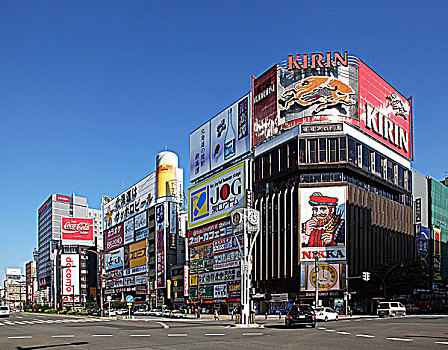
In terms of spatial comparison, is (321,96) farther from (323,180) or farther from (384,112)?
(384,112)

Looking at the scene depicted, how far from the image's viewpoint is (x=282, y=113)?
92.1 metres

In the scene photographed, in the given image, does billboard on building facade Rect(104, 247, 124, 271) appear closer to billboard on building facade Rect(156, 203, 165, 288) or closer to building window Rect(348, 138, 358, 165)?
billboard on building facade Rect(156, 203, 165, 288)

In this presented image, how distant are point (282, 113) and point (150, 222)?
54.4 m

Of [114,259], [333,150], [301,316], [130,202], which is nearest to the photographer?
[301,316]

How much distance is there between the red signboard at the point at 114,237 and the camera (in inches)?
6058

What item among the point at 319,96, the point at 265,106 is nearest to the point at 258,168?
the point at 265,106

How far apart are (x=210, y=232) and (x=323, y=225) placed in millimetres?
25263

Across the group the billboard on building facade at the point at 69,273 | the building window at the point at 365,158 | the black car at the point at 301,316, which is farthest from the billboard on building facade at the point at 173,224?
the black car at the point at 301,316

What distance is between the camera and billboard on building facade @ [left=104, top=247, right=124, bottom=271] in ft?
498

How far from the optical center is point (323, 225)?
3354 inches

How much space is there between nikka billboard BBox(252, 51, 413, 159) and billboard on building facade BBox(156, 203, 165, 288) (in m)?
38.8

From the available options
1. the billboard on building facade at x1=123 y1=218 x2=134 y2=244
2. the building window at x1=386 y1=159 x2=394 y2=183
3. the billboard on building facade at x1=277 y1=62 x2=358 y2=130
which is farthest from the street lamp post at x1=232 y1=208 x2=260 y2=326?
the billboard on building facade at x1=123 y1=218 x2=134 y2=244

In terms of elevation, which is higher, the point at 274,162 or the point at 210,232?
the point at 274,162

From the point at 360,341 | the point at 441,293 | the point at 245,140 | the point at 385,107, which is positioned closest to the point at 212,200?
the point at 245,140
